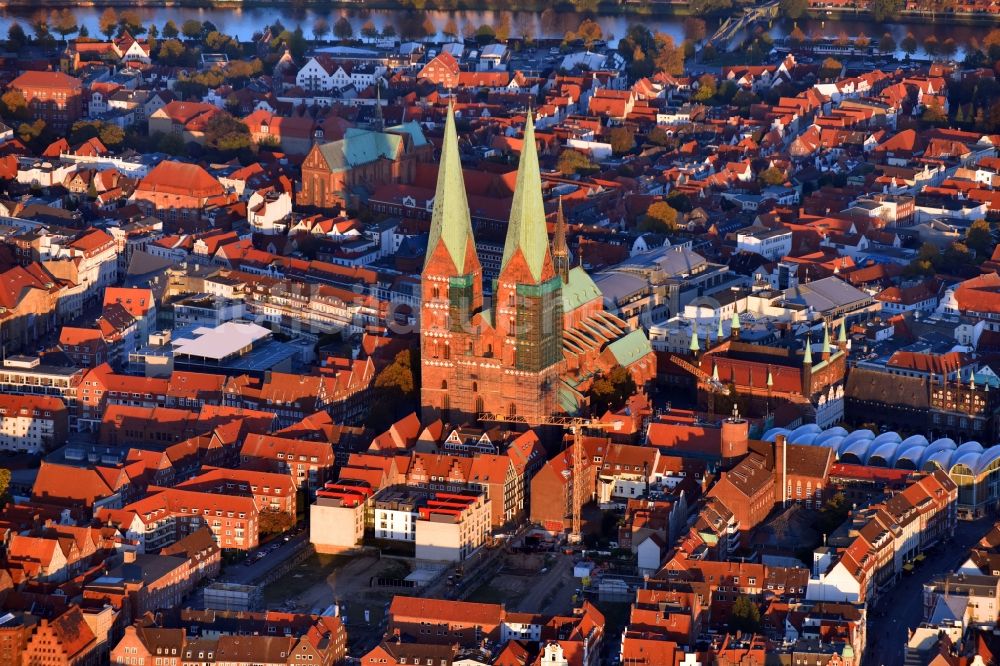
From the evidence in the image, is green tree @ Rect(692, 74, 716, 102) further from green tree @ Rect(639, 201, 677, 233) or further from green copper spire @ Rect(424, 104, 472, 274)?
green copper spire @ Rect(424, 104, 472, 274)

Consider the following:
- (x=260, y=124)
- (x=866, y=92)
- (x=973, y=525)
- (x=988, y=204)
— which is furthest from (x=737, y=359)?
(x=866, y=92)

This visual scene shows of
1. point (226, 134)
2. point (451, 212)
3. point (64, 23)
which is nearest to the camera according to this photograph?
point (451, 212)

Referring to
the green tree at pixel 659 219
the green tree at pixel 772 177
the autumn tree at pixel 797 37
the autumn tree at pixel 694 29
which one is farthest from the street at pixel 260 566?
the autumn tree at pixel 694 29

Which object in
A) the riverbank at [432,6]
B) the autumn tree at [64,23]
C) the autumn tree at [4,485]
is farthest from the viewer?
the riverbank at [432,6]

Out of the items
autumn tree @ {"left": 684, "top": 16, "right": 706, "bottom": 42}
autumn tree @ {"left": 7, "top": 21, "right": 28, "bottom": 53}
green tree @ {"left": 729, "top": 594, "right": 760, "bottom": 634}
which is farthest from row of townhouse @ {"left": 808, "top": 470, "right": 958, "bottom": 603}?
autumn tree @ {"left": 684, "top": 16, "right": 706, "bottom": 42}

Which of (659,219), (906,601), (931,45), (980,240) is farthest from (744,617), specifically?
(931,45)

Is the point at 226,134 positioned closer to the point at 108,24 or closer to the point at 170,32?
the point at 170,32

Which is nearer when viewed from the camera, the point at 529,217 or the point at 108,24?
the point at 529,217

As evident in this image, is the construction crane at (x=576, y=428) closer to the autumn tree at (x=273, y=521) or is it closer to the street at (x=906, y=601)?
the autumn tree at (x=273, y=521)
